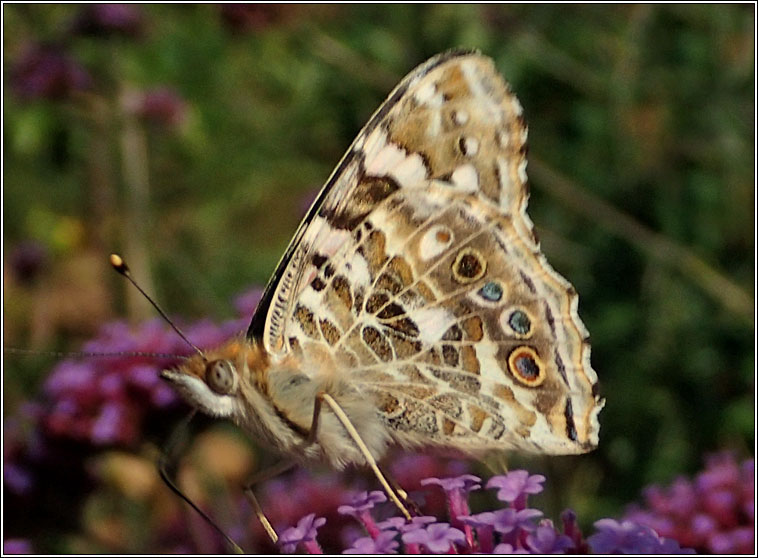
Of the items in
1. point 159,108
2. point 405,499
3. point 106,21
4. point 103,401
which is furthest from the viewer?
point 159,108

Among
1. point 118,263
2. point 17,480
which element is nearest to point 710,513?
point 118,263

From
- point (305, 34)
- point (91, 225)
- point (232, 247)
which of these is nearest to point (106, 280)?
point (91, 225)

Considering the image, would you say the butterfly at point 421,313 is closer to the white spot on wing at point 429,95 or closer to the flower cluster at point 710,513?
the white spot on wing at point 429,95

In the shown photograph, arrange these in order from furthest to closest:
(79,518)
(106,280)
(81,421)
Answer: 1. (106,280)
2. (79,518)
3. (81,421)

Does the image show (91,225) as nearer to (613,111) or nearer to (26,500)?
(26,500)

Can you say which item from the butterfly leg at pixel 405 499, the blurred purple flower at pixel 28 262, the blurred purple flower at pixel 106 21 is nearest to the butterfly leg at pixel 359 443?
the butterfly leg at pixel 405 499

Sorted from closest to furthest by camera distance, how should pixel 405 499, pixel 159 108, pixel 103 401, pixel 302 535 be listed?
pixel 302 535 < pixel 405 499 < pixel 103 401 < pixel 159 108

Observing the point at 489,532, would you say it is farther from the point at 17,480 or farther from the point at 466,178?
the point at 17,480
